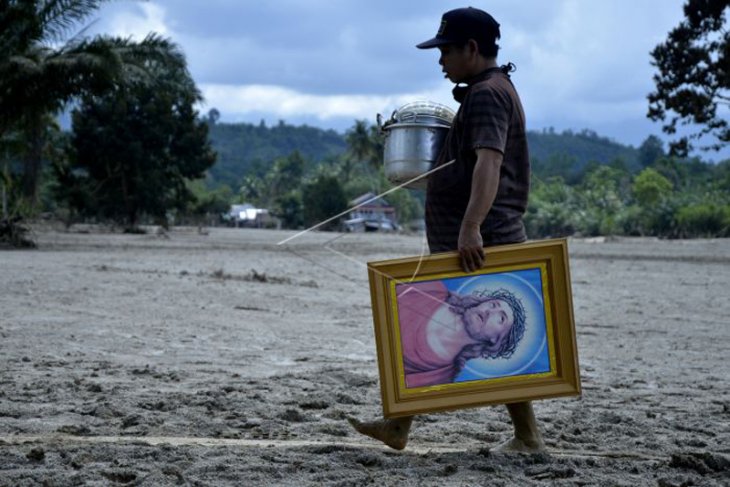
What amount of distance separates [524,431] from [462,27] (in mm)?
1721

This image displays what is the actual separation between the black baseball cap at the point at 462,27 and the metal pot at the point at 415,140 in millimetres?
390

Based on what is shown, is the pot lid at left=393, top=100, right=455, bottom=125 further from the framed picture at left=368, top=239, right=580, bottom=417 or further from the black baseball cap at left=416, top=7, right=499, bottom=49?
the framed picture at left=368, top=239, right=580, bottom=417

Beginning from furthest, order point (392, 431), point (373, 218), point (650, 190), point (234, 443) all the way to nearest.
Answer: point (650, 190)
point (373, 218)
point (234, 443)
point (392, 431)

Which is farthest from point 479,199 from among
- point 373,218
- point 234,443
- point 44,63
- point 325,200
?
point 325,200

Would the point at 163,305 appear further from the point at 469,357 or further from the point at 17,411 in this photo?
the point at 469,357

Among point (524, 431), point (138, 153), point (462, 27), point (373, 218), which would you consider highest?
point (138, 153)

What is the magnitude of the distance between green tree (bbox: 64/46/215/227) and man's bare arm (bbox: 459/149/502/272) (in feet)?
129

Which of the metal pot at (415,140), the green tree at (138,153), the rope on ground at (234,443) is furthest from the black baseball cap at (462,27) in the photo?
the green tree at (138,153)

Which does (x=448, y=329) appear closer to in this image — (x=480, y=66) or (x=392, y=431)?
(x=392, y=431)

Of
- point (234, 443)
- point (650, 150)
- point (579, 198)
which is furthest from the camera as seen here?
point (650, 150)

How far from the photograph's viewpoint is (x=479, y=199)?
409cm

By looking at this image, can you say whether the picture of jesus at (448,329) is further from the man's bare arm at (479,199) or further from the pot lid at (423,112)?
the pot lid at (423,112)

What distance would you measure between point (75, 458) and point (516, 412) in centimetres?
181

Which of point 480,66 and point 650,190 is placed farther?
point 650,190
